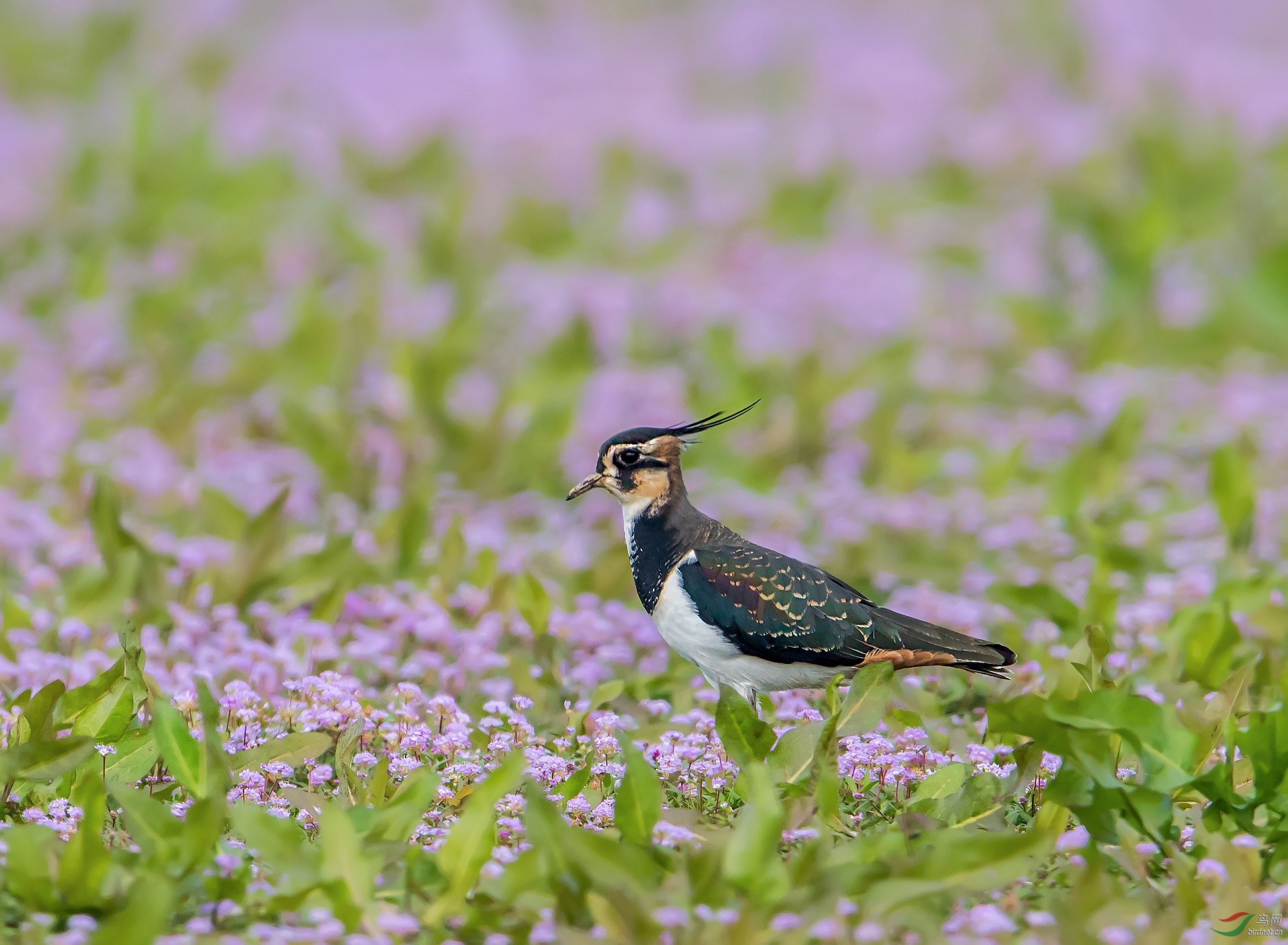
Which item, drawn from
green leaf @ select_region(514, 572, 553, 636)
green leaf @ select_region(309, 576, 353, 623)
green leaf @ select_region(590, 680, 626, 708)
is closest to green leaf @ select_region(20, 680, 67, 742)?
green leaf @ select_region(309, 576, 353, 623)

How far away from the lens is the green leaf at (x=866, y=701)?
4.59 m

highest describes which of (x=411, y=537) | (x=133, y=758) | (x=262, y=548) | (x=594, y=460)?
(x=133, y=758)

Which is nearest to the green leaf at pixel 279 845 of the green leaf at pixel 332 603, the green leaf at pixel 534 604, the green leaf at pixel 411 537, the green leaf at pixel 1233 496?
the green leaf at pixel 534 604

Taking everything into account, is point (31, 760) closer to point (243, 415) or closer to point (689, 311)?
point (243, 415)

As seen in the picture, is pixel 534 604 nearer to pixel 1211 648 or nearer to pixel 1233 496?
pixel 1211 648

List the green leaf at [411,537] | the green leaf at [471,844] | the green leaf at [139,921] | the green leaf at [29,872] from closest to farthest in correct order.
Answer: the green leaf at [139,921] → the green leaf at [29,872] → the green leaf at [471,844] → the green leaf at [411,537]

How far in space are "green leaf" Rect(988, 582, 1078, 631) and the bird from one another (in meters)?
0.89

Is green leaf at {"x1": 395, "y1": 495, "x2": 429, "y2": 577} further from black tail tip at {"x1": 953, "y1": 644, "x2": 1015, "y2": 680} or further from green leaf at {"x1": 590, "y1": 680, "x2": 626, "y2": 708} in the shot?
black tail tip at {"x1": 953, "y1": 644, "x2": 1015, "y2": 680}

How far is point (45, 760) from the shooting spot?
4.26 metres

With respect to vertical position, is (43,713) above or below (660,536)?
below

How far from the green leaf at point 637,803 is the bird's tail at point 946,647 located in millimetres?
1170

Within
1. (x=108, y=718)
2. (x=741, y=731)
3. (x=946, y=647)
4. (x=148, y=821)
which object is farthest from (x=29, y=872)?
(x=946, y=647)

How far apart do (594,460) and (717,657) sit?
378cm

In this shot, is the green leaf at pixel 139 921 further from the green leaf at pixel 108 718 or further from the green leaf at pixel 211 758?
the green leaf at pixel 108 718
